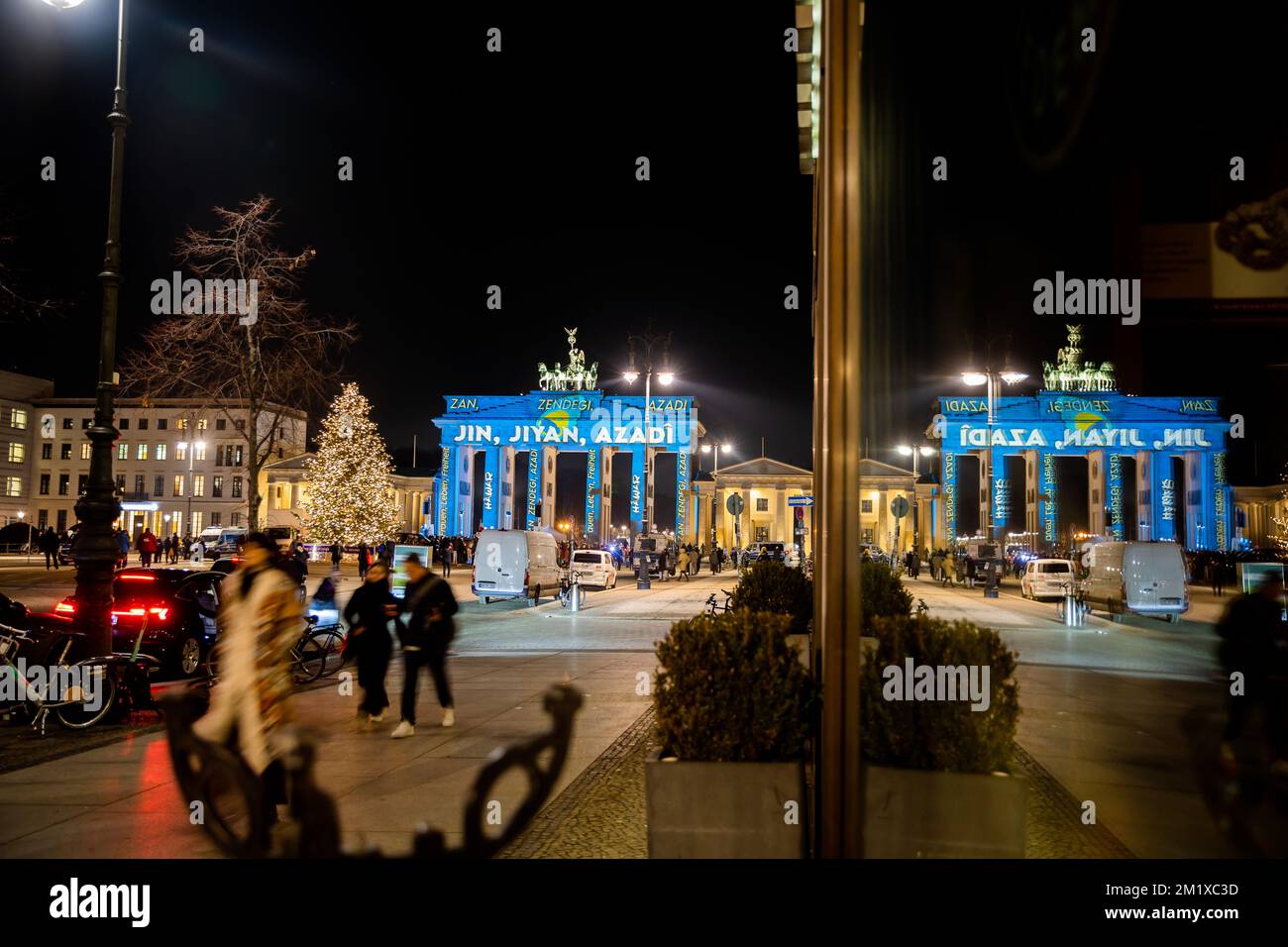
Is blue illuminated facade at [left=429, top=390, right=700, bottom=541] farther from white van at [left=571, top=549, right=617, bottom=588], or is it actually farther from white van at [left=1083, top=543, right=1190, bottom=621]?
white van at [left=1083, top=543, right=1190, bottom=621]

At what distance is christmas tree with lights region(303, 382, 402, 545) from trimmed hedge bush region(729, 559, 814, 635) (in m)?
36.4

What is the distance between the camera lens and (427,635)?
370 inches

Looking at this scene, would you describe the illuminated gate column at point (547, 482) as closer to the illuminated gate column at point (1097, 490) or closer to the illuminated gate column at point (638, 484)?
the illuminated gate column at point (638, 484)

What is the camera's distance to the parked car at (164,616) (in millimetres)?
12867

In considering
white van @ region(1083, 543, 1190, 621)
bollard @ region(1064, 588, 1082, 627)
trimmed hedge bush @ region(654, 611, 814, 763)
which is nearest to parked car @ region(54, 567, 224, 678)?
trimmed hedge bush @ region(654, 611, 814, 763)

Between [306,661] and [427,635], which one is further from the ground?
[427,635]

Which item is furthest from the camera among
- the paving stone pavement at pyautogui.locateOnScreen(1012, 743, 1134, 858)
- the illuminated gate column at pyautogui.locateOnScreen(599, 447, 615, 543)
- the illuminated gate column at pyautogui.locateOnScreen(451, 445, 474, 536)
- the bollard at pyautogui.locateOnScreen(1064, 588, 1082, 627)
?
the illuminated gate column at pyautogui.locateOnScreen(451, 445, 474, 536)

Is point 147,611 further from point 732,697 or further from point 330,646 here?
point 732,697

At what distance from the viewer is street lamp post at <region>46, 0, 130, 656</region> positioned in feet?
34.9

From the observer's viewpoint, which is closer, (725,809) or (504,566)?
(725,809)

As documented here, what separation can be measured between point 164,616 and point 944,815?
39.1 feet

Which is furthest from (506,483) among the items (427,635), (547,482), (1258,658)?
(1258,658)
